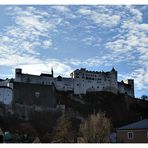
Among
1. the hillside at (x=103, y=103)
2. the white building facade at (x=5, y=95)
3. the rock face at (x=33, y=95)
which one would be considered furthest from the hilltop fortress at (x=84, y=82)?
the white building facade at (x=5, y=95)

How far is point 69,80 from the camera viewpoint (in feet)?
81.0

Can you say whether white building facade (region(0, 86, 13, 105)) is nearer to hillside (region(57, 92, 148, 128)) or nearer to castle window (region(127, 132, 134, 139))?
hillside (region(57, 92, 148, 128))

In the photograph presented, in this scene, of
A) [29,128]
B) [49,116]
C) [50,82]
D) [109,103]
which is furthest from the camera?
[50,82]

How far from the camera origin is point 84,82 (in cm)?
2469

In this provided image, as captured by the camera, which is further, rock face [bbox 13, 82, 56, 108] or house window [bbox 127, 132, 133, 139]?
rock face [bbox 13, 82, 56, 108]

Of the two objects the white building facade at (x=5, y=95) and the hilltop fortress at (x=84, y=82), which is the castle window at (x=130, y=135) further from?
the hilltop fortress at (x=84, y=82)

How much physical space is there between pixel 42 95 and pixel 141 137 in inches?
561

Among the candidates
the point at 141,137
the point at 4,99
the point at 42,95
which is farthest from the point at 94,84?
the point at 141,137

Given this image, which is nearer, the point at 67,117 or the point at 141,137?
the point at 141,137

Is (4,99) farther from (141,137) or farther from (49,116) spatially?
(141,137)

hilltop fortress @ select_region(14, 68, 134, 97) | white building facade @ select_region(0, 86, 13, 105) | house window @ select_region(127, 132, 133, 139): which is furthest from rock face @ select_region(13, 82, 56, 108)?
house window @ select_region(127, 132, 133, 139)

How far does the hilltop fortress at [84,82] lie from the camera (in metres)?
24.1

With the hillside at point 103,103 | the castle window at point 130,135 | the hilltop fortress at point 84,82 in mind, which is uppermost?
the hilltop fortress at point 84,82

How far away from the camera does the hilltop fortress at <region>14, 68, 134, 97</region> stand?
24141 millimetres
